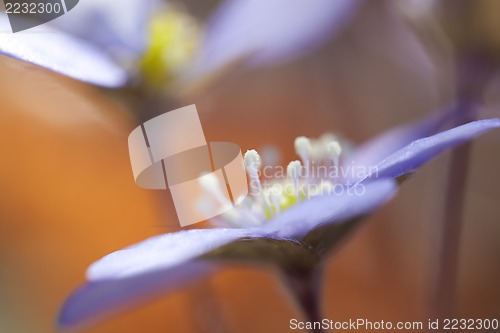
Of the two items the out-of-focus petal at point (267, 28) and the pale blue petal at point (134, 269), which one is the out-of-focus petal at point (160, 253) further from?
the out-of-focus petal at point (267, 28)

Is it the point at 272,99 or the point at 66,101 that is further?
the point at 272,99

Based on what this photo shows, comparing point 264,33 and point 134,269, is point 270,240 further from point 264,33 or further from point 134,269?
point 264,33

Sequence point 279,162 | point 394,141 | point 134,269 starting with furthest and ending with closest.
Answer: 1. point 279,162
2. point 394,141
3. point 134,269

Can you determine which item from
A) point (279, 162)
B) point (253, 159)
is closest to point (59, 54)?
point (253, 159)

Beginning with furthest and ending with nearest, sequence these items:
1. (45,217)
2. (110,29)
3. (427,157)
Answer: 1. (45,217)
2. (110,29)
3. (427,157)

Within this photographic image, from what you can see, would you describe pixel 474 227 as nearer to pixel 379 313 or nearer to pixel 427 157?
pixel 379 313

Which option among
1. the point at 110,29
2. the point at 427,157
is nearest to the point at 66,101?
the point at 110,29
